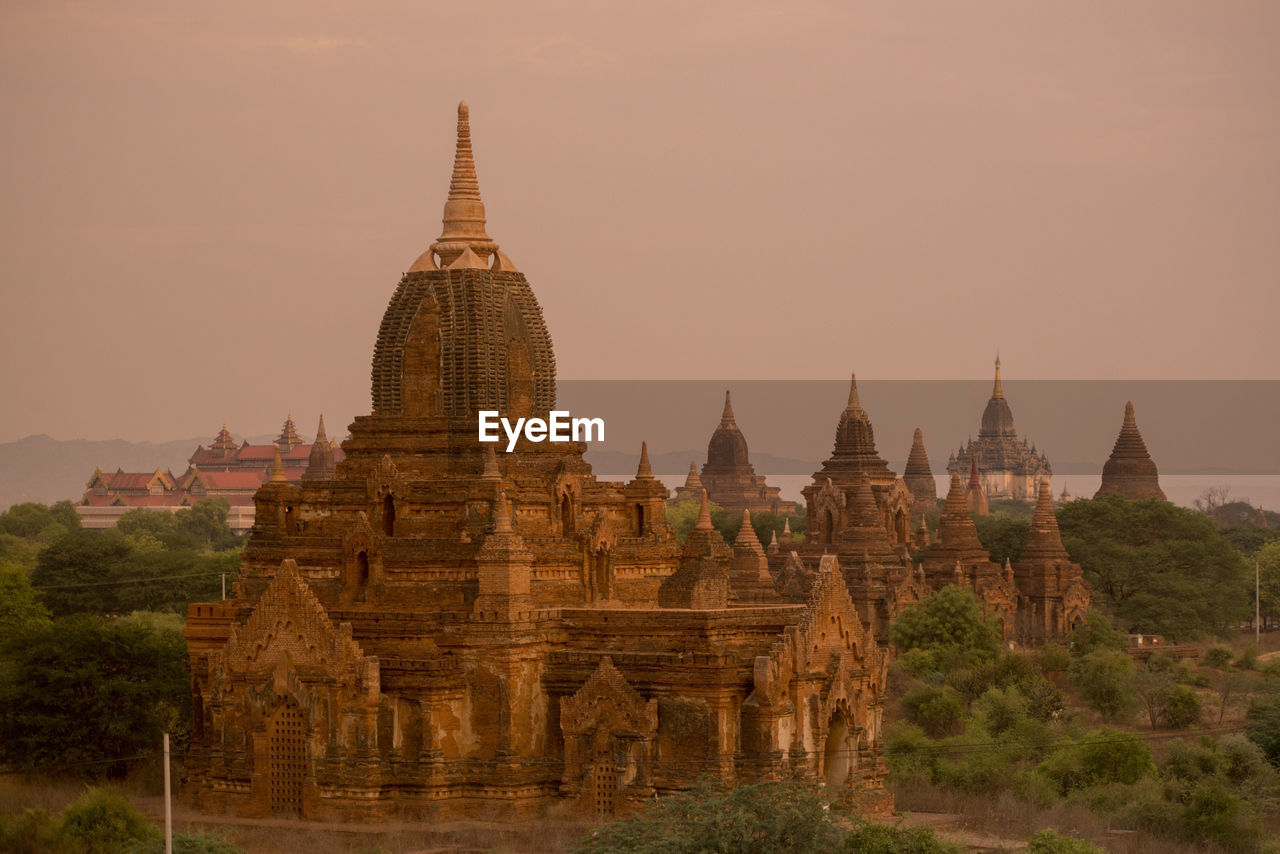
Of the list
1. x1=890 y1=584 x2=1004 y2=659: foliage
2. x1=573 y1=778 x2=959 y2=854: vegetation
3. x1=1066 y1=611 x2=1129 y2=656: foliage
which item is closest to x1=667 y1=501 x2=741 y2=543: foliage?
x1=1066 y1=611 x2=1129 y2=656: foliage

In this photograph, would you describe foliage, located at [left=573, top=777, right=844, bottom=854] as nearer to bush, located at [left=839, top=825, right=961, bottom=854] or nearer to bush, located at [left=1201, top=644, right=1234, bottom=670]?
bush, located at [left=839, top=825, right=961, bottom=854]

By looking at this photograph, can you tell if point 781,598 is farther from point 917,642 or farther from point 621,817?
point 621,817

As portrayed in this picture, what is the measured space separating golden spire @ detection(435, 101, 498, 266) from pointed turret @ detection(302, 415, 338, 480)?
70791 millimetres

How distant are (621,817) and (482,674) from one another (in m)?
3.98

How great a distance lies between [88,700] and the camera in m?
56.8

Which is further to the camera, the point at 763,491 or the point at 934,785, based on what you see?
the point at 763,491

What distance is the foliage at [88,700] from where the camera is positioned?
56.1 metres

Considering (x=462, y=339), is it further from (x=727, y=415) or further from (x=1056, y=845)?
(x=727, y=415)

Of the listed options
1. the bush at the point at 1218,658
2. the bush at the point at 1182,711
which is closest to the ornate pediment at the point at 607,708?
the bush at the point at 1182,711

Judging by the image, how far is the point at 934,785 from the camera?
58.0 m

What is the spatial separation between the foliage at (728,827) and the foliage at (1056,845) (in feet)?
11.8

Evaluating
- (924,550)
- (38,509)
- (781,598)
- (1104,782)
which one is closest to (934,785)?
(1104,782)

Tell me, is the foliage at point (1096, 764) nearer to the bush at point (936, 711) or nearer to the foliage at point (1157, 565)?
the bush at point (936, 711)

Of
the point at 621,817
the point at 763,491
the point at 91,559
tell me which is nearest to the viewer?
the point at 621,817
